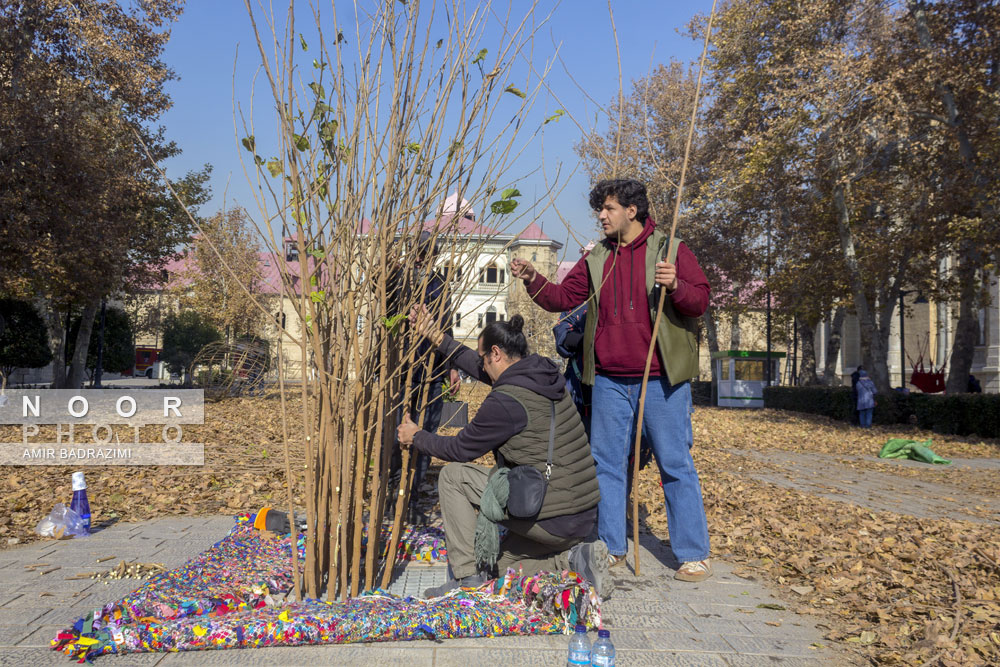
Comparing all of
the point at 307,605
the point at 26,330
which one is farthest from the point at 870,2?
the point at 26,330

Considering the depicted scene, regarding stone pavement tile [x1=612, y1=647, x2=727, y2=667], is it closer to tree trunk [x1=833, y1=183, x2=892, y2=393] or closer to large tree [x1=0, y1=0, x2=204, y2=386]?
large tree [x1=0, y1=0, x2=204, y2=386]

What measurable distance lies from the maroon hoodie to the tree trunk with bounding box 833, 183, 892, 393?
52.5 ft

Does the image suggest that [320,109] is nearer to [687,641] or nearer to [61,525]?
[687,641]

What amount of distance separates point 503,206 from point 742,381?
2858cm

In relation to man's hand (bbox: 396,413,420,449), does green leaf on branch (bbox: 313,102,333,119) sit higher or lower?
higher

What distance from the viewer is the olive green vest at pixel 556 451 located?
3.49 meters

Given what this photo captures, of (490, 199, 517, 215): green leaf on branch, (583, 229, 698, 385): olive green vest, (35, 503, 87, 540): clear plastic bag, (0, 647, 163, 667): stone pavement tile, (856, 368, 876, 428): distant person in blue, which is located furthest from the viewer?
(856, 368, 876, 428): distant person in blue

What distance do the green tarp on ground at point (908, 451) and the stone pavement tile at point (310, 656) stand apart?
1092cm

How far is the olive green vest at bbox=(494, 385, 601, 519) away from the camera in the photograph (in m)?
3.49

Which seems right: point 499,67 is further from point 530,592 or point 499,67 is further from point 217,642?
point 217,642

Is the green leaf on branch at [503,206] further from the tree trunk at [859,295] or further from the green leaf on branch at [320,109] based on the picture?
the tree trunk at [859,295]

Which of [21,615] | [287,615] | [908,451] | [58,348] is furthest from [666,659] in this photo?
[58,348]

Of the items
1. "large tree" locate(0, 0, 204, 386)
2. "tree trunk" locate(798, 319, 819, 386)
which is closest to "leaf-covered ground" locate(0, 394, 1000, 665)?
"large tree" locate(0, 0, 204, 386)

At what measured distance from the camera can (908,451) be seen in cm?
1242
